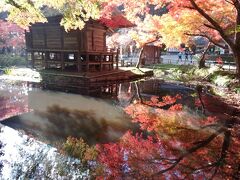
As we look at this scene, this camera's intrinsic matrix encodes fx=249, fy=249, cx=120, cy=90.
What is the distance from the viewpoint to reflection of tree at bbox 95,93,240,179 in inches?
252

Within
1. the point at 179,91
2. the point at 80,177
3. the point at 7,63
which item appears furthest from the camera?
the point at 7,63

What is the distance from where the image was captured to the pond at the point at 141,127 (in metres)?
6.71

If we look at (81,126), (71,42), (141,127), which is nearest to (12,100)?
(81,126)

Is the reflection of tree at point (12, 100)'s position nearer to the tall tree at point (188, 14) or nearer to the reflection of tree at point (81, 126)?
the reflection of tree at point (81, 126)

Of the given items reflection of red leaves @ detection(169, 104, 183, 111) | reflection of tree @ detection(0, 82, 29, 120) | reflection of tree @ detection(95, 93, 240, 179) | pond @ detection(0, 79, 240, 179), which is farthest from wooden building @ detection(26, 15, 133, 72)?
reflection of tree @ detection(95, 93, 240, 179)

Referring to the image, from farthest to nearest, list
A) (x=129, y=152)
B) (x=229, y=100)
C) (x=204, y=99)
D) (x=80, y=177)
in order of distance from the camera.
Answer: (x=204, y=99) → (x=229, y=100) → (x=129, y=152) → (x=80, y=177)

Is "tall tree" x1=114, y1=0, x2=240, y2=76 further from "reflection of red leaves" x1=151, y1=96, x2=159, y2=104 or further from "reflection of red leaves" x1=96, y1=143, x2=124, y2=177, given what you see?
"reflection of red leaves" x1=96, y1=143, x2=124, y2=177

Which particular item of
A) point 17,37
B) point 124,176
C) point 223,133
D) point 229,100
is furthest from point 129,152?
point 17,37

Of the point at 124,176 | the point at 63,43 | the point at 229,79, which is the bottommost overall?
the point at 124,176

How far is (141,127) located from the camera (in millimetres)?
9984

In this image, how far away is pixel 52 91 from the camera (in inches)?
682

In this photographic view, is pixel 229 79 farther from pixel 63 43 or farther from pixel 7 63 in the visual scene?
pixel 7 63

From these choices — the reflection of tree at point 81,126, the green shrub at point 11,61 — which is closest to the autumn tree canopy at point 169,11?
the reflection of tree at point 81,126

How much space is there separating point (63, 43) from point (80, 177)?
16.3 m
